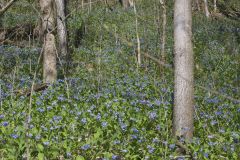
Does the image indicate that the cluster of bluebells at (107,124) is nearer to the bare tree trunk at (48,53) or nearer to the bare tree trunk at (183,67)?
the bare tree trunk at (183,67)

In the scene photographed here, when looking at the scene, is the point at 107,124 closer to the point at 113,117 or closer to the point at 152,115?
the point at 113,117

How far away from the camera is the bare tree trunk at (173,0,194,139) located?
4203mm

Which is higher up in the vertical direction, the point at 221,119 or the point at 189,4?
the point at 189,4

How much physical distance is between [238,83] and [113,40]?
544 centimetres

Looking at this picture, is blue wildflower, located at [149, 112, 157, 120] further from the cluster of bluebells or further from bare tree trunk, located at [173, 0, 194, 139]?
bare tree trunk, located at [173, 0, 194, 139]

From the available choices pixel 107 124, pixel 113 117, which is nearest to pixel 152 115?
pixel 113 117

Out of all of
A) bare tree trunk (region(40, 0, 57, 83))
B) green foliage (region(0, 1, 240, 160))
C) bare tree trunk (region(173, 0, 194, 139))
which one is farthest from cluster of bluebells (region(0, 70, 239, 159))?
bare tree trunk (region(40, 0, 57, 83))

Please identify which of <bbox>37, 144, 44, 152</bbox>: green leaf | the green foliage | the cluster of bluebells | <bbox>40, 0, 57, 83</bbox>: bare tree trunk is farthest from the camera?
<bbox>40, 0, 57, 83</bbox>: bare tree trunk

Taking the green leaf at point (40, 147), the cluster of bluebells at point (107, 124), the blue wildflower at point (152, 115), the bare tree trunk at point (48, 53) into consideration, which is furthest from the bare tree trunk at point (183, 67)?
the bare tree trunk at point (48, 53)

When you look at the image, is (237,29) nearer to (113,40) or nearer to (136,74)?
(113,40)

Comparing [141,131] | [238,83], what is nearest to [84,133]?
[141,131]

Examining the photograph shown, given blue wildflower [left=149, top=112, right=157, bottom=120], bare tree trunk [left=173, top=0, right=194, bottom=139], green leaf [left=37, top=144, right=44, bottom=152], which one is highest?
bare tree trunk [left=173, top=0, right=194, bottom=139]

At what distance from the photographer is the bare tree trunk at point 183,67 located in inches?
165

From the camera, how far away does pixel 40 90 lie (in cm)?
701
